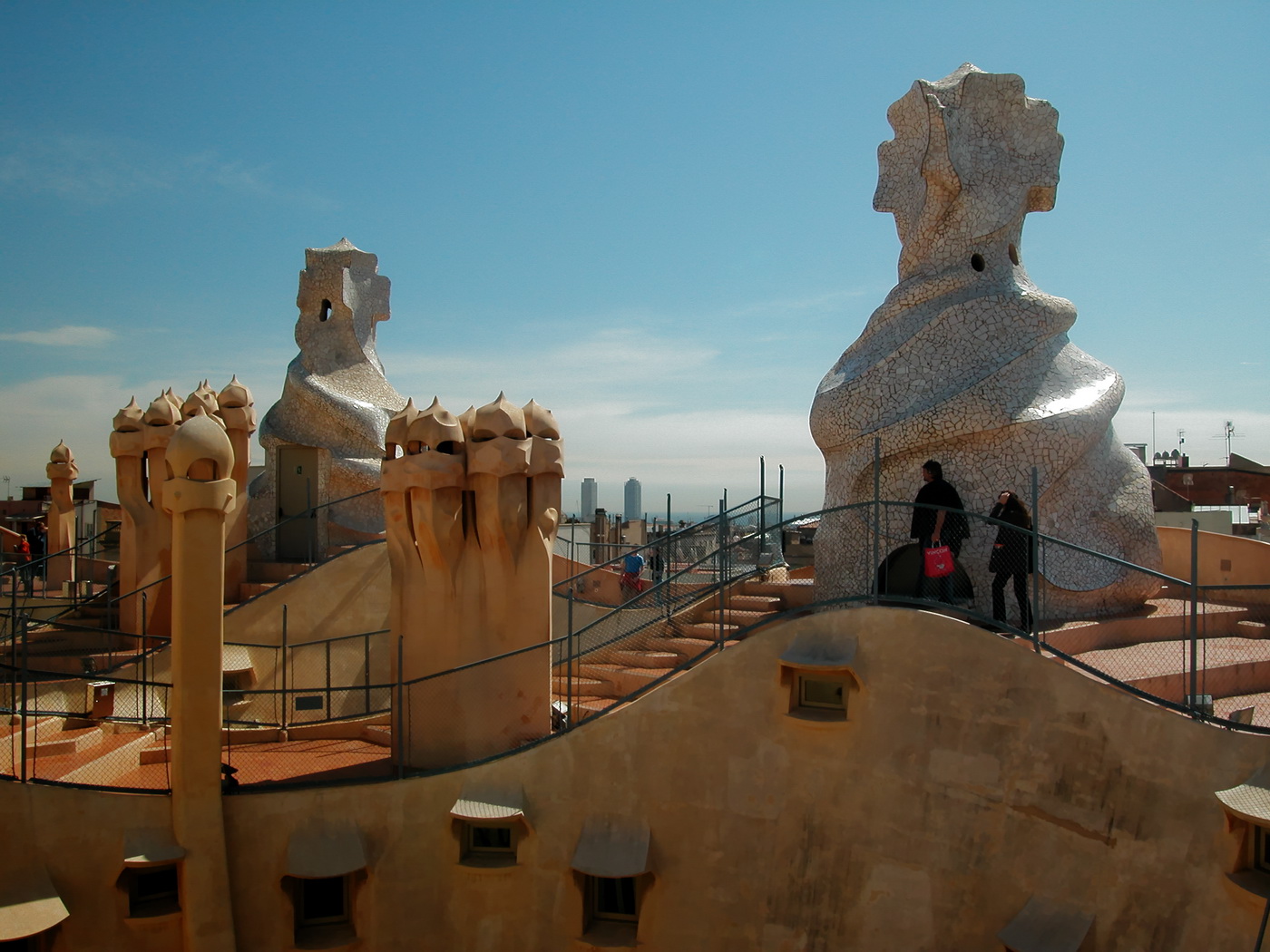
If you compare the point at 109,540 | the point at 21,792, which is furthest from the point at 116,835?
the point at 109,540

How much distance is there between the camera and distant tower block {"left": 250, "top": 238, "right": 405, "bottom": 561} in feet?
57.5

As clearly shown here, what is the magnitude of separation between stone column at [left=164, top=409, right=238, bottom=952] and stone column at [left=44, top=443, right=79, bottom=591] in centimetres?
1245

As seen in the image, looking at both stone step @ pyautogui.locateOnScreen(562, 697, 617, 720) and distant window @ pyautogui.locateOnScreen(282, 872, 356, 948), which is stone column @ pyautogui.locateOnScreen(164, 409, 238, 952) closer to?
distant window @ pyautogui.locateOnScreen(282, 872, 356, 948)

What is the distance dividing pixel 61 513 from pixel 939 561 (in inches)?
699

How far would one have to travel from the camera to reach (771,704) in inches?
348

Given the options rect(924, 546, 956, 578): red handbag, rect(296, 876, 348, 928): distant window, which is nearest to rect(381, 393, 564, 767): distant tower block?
rect(296, 876, 348, 928): distant window

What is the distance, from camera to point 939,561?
881cm

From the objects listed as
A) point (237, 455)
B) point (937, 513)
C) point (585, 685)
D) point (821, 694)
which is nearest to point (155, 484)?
point (237, 455)

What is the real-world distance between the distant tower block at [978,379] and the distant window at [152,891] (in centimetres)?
700

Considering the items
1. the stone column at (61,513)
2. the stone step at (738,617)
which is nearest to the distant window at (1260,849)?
the stone step at (738,617)

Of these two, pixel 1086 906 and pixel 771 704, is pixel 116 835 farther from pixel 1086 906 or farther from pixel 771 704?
pixel 1086 906

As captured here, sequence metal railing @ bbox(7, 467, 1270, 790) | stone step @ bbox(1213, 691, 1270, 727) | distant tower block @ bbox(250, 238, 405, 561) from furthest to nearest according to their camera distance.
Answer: distant tower block @ bbox(250, 238, 405, 561), metal railing @ bbox(7, 467, 1270, 790), stone step @ bbox(1213, 691, 1270, 727)

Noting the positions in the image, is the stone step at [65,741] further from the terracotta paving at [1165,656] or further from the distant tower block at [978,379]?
the terracotta paving at [1165,656]

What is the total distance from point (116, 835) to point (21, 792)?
0.83 meters
